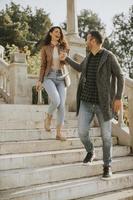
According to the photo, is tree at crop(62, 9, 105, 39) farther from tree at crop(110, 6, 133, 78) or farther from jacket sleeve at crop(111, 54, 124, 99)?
jacket sleeve at crop(111, 54, 124, 99)

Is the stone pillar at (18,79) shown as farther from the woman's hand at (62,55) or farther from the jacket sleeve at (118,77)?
the jacket sleeve at (118,77)

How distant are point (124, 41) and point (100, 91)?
117ft

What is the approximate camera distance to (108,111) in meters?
4.88

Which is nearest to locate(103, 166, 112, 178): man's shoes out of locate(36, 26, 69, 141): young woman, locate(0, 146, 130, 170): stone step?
locate(0, 146, 130, 170): stone step

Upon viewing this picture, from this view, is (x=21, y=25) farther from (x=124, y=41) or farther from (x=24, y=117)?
(x=24, y=117)

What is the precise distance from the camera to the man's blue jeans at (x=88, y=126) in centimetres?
490

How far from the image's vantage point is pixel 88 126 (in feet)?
16.5

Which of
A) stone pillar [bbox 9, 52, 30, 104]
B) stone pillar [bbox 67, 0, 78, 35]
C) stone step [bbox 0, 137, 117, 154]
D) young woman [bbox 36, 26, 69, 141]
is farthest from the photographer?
stone pillar [bbox 9, 52, 30, 104]

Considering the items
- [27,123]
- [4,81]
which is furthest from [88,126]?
[4,81]

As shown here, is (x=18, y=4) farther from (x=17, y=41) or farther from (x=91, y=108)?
(x=91, y=108)

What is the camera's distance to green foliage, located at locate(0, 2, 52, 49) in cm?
3067

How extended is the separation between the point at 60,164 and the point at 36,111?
85.9 inches

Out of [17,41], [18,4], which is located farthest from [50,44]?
[18,4]

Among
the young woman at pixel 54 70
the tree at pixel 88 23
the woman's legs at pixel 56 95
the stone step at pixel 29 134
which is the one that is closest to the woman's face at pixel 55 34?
the young woman at pixel 54 70
